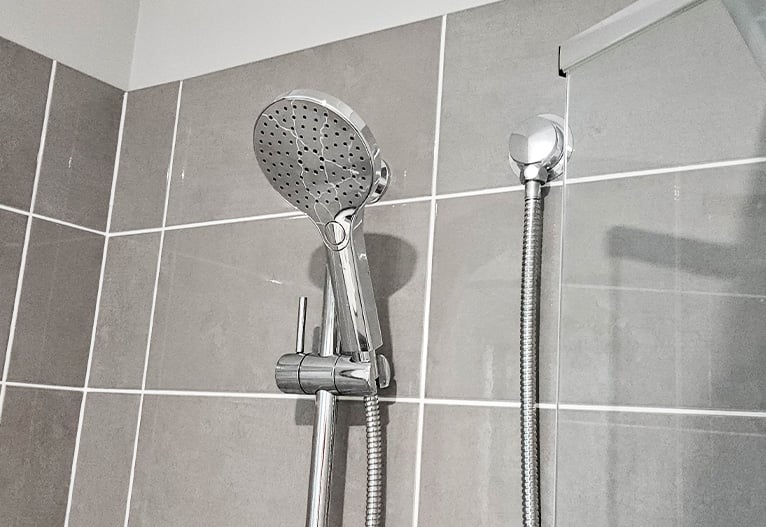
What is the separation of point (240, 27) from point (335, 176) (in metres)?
0.51

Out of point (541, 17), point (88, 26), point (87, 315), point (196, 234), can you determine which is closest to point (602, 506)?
point (541, 17)

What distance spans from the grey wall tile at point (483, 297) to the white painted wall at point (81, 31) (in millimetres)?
662

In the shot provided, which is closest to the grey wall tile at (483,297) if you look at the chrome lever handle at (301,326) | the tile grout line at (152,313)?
the chrome lever handle at (301,326)

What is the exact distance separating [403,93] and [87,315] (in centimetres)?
60

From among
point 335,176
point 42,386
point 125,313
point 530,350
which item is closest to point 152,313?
point 125,313

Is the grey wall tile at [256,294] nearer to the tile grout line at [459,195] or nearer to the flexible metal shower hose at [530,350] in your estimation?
the tile grout line at [459,195]

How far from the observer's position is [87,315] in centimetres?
137

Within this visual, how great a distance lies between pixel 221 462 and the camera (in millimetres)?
1185

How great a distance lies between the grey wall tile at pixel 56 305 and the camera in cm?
128

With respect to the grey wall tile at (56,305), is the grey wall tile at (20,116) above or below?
above

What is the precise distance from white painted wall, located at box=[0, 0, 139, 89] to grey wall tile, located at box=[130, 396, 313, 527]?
1.75 ft

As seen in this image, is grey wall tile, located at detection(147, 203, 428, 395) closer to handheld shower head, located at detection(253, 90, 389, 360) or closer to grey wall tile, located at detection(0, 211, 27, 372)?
handheld shower head, located at detection(253, 90, 389, 360)

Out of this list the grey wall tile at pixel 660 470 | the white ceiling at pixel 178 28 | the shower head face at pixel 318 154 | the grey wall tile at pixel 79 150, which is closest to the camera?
the grey wall tile at pixel 660 470

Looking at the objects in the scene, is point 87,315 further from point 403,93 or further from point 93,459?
point 403,93
